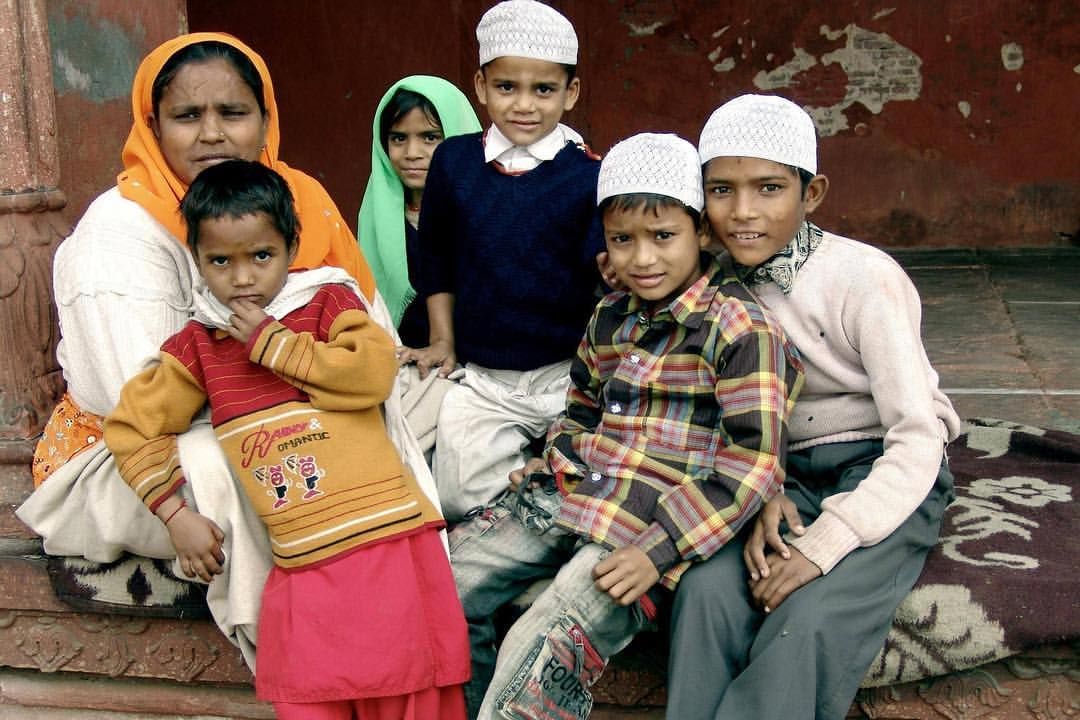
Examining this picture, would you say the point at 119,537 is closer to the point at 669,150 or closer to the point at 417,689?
the point at 417,689

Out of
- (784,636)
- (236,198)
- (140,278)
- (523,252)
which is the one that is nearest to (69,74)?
(140,278)

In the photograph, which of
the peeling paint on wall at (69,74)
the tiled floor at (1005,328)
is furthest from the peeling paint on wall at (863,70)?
the peeling paint on wall at (69,74)

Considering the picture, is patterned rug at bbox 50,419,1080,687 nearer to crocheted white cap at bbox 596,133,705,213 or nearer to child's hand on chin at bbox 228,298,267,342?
child's hand on chin at bbox 228,298,267,342

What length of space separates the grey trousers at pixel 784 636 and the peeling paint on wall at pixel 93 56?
2.20 m

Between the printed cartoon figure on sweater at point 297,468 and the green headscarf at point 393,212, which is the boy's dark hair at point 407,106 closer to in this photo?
the green headscarf at point 393,212

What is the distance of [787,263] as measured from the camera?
2650 mm

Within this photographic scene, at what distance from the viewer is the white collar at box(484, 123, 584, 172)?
312 cm

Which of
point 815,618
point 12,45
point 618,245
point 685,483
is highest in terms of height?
point 12,45

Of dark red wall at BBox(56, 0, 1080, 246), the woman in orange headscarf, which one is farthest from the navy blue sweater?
dark red wall at BBox(56, 0, 1080, 246)

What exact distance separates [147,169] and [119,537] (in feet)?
2.97

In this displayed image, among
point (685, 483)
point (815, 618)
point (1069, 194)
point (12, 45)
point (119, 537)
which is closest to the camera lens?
point (815, 618)

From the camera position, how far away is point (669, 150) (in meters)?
2.56

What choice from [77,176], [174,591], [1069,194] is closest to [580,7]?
[1069,194]

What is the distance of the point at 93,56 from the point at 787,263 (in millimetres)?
2081
